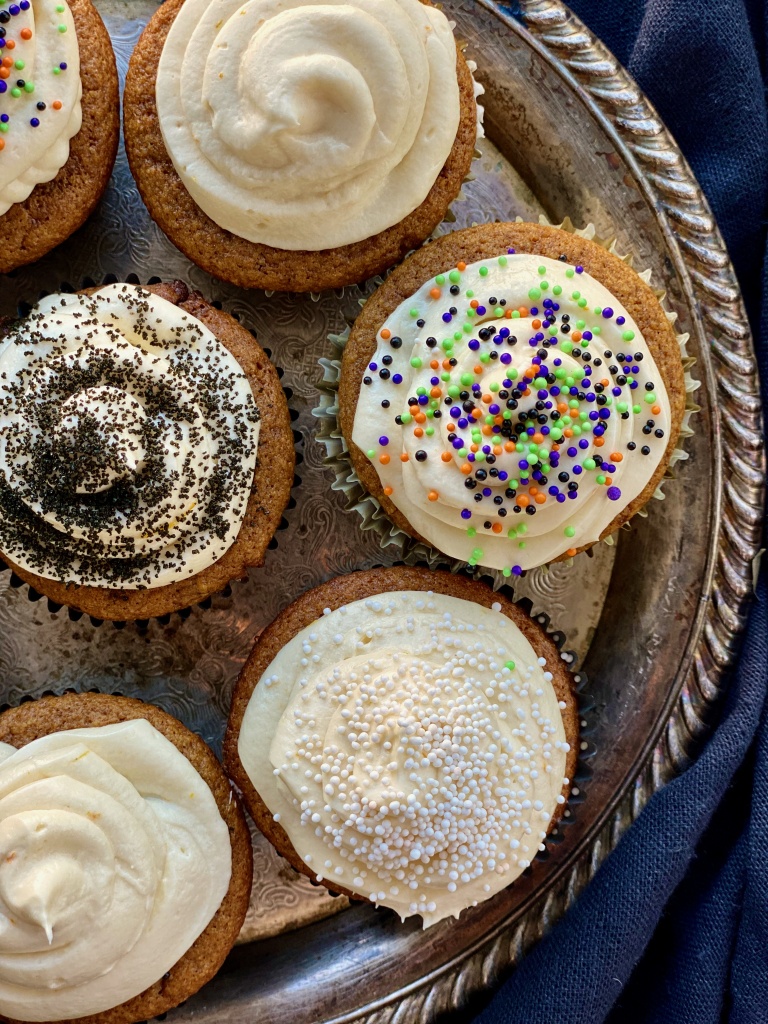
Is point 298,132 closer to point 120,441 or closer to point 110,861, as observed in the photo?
point 120,441

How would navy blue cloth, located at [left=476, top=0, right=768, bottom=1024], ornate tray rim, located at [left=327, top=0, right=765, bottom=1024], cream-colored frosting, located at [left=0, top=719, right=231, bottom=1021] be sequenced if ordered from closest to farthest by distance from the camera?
cream-colored frosting, located at [left=0, top=719, right=231, bottom=1021] < navy blue cloth, located at [left=476, top=0, right=768, bottom=1024] < ornate tray rim, located at [left=327, top=0, right=765, bottom=1024]

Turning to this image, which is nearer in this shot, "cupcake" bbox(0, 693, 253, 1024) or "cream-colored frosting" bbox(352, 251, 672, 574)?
"cupcake" bbox(0, 693, 253, 1024)

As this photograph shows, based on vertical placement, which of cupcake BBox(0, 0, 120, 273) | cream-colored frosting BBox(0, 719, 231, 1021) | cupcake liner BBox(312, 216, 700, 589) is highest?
cupcake BBox(0, 0, 120, 273)

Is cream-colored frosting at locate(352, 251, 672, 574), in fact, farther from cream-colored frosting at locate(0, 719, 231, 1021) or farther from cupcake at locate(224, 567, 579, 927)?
cream-colored frosting at locate(0, 719, 231, 1021)

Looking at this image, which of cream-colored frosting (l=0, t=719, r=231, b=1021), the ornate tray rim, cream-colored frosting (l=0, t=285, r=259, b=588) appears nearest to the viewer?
cream-colored frosting (l=0, t=719, r=231, b=1021)

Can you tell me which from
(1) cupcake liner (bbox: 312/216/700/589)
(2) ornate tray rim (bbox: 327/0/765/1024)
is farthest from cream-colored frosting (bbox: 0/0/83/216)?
(2) ornate tray rim (bbox: 327/0/765/1024)

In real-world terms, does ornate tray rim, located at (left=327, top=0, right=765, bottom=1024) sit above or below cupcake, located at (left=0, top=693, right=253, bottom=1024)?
above

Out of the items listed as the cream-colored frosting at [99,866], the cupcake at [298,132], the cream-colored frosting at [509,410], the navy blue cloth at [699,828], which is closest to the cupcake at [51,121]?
the cupcake at [298,132]

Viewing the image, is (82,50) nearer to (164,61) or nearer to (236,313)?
(164,61)
